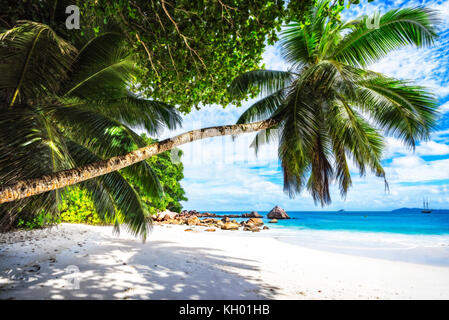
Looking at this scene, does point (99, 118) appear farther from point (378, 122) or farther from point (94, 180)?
point (378, 122)

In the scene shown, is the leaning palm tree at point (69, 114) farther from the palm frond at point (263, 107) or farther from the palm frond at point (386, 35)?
the palm frond at point (386, 35)

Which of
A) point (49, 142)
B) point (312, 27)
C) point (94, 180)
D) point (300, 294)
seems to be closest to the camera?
point (49, 142)

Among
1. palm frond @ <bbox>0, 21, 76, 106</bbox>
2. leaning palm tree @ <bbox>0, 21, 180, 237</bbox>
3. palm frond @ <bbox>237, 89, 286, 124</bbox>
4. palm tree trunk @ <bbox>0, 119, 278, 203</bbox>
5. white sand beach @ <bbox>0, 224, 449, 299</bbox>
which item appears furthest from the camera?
palm frond @ <bbox>237, 89, 286, 124</bbox>

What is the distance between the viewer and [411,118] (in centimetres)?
477

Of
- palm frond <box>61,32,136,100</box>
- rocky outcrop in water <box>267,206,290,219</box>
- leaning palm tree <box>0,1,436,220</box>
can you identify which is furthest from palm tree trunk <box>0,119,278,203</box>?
rocky outcrop in water <box>267,206,290,219</box>

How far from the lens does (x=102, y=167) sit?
315 centimetres

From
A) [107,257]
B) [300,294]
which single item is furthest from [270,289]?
[107,257]

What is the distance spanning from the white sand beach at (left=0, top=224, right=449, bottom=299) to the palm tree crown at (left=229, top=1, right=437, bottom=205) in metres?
2.00

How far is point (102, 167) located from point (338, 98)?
15.3 ft

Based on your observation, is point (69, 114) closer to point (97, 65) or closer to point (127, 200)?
point (97, 65)

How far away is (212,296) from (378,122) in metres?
5.24

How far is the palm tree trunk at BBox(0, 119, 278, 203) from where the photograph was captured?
8.34ft

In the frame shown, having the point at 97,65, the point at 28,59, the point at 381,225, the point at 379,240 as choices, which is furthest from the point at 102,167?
the point at 381,225

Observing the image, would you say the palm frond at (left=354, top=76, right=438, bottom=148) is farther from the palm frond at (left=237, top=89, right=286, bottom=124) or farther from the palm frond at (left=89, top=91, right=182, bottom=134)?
the palm frond at (left=89, top=91, right=182, bottom=134)
